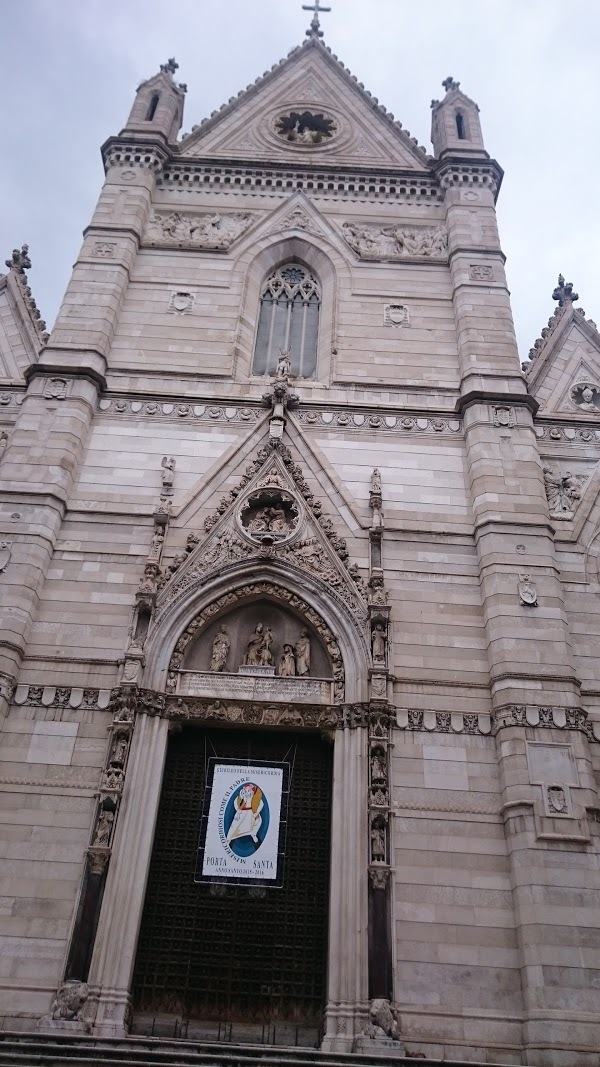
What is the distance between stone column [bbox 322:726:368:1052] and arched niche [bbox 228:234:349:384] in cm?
745

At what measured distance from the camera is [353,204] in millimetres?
18562

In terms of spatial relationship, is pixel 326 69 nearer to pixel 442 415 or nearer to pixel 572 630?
pixel 442 415

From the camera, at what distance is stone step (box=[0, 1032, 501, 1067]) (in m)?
7.95

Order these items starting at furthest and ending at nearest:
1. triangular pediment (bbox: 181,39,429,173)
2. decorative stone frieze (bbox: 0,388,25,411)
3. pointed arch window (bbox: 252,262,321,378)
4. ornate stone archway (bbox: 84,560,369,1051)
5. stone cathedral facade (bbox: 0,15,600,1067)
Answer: triangular pediment (bbox: 181,39,429,173) → pointed arch window (bbox: 252,262,321,378) → decorative stone frieze (bbox: 0,388,25,411) → stone cathedral facade (bbox: 0,15,600,1067) → ornate stone archway (bbox: 84,560,369,1051)

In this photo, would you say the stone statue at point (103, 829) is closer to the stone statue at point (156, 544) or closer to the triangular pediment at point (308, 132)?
the stone statue at point (156, 544)

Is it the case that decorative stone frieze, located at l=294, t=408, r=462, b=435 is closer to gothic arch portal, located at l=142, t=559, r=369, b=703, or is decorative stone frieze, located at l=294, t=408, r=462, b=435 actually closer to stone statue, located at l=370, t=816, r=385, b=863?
gothic arch portal, located at l=142, t=559, r=369, b=703

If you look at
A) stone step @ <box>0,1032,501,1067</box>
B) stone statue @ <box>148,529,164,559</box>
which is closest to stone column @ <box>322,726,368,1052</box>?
stone step @ <box>0,1032,501,1067</box>

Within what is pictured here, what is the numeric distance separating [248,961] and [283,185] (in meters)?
15.7

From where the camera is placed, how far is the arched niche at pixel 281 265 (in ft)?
52.2

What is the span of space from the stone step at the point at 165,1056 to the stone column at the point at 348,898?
0.79 m

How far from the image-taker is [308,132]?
20.8 metres

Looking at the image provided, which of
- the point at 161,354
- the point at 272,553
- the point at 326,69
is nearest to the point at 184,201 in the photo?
the point at 161,354

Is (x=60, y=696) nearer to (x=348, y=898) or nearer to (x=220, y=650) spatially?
(x=220, y=650)

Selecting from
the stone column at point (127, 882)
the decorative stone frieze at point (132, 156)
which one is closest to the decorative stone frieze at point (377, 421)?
the stone column at point (127, 882)
